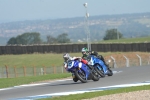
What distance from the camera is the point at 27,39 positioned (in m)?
144

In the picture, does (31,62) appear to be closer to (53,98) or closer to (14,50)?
(14,50)

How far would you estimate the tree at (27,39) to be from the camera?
138 metres

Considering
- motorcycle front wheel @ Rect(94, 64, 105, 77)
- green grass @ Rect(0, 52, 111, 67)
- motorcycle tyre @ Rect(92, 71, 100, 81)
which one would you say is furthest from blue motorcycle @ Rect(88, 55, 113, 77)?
green grass @ Rect(0, 52, 111, 67)

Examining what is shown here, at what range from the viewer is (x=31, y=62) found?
71.9m

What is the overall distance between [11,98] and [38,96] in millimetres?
1016

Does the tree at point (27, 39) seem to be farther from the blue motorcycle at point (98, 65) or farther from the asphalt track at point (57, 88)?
the asphalt track at point (57, 88)

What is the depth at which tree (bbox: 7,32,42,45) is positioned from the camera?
138 m

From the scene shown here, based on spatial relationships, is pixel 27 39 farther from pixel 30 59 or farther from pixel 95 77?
pixel 95 77

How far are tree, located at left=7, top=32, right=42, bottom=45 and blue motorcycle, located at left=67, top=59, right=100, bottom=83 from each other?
378 feet

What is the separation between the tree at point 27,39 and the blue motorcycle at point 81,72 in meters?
115

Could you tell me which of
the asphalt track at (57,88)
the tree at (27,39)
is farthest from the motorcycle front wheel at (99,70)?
the tree at (27,39)

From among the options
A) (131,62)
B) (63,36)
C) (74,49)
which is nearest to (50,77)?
(131,62)

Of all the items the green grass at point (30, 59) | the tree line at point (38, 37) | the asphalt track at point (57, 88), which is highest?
the asphalt track at point (57, 88)

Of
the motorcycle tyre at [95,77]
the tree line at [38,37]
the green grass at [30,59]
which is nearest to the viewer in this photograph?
the motorcycle tyre at [95,77]
